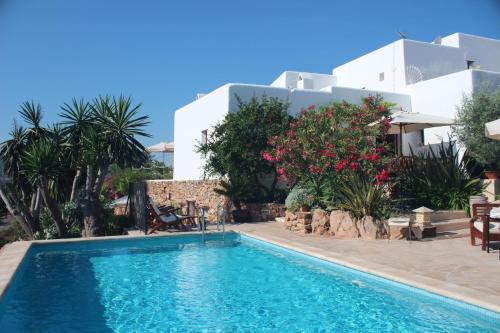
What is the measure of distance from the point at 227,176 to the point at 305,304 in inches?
379

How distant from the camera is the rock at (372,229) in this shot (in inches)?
395

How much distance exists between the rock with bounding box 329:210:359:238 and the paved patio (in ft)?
Result: 1.27

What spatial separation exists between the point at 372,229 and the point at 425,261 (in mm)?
2607

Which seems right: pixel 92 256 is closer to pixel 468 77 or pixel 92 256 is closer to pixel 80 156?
pixel 80 156

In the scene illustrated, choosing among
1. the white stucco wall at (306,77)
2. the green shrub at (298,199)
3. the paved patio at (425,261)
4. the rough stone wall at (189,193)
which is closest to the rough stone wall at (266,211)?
the rough stone wall at (189,193)

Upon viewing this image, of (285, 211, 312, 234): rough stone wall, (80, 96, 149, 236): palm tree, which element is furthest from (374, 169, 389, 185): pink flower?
(80, 96, 149, 236): palm tree

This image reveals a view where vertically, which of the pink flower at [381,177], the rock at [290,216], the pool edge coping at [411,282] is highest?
the pink flower at [381,177]

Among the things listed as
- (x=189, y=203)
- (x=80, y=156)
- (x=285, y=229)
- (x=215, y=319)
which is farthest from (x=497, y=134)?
(x=80, y=156)

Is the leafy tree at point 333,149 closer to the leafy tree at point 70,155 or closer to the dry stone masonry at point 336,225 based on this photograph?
the dry stone masonry at point 336,225

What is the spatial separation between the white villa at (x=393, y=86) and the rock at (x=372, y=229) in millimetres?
7795

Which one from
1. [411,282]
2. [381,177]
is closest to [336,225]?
[381,177]

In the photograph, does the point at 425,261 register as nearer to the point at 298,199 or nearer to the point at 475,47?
the point at 298,199

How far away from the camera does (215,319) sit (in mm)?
5805

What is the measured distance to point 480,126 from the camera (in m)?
13.8
